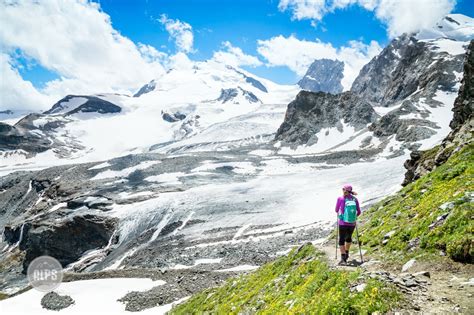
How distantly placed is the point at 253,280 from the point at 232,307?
3.35m

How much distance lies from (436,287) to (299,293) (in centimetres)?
426

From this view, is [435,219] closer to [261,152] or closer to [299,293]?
[299,293]

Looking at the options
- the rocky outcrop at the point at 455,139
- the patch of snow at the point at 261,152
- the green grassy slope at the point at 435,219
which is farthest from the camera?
the patch of snow at the point at 261,152

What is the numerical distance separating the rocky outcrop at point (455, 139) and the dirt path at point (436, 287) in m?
12.2

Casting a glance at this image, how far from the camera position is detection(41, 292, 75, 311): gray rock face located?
28.9 meters

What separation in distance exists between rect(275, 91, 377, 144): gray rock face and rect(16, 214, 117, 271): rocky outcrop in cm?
11461

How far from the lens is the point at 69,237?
74438mm

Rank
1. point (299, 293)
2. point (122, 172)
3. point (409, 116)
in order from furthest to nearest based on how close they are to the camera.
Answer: point (409, 116) → point (122, 172) → point (299, 293)

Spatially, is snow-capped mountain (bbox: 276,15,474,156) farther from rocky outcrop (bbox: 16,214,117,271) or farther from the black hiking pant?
the black hiking pant

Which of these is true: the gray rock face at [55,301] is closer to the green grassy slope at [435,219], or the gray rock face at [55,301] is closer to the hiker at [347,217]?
the green grassy slope at [435,219]

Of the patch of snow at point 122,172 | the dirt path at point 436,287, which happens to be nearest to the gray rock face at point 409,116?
the patch of snow at point 122,172

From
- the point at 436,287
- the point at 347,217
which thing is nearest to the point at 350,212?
the point at 347,217

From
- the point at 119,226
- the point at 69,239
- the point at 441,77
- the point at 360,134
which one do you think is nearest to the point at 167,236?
the point at 119,226

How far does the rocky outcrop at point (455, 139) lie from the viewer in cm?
2317
